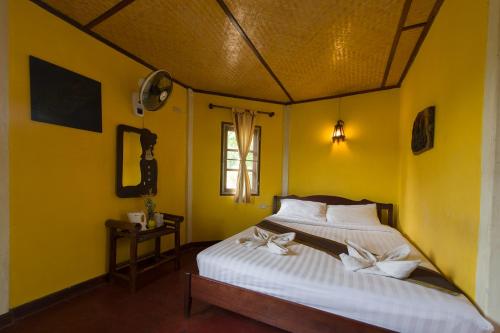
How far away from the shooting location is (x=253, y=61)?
252cm

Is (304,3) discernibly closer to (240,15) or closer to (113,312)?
(240,15)

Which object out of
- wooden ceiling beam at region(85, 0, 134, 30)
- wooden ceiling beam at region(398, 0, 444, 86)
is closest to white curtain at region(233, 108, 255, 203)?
wooden ceiling beam at region(85, 0, 134, 30)

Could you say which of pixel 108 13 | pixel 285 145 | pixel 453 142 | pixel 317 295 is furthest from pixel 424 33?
pixel 108 13

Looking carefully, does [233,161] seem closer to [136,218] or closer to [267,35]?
[136,218]

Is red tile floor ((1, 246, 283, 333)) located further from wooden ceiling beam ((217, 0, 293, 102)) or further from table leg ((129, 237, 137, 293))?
wooden ceiling beam ((217, 0, 293, 102))

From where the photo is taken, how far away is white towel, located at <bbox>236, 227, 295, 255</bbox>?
5.89ft

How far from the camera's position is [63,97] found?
6.12 feet

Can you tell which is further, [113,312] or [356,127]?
[356,127]

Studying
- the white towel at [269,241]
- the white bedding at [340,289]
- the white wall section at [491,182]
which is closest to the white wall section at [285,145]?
the white towel at [269,241]

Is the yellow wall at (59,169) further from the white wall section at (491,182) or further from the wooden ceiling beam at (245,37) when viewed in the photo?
the white wall section at (491,182)

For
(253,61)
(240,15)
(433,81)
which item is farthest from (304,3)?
(433,81)

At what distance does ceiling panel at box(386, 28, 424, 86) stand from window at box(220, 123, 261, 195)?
193 centimetres

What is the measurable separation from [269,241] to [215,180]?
5.88ft

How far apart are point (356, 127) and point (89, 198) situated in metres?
3.41
